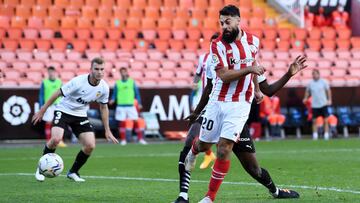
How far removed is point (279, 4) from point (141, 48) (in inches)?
268

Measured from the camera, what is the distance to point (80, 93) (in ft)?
46.1

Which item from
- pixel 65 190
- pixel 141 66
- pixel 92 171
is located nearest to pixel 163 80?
pixel 141 66

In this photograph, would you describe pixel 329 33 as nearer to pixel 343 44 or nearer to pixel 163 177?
pixel 343 44

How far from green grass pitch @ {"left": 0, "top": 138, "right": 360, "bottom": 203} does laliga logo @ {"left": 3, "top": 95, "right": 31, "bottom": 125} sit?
263 cm

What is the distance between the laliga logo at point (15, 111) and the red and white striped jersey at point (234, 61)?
15779mm

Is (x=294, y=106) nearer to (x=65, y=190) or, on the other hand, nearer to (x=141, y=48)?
(x=141, y=48)

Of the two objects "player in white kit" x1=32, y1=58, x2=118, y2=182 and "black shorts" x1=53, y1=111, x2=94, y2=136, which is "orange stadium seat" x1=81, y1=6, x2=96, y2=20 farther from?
"black shorts" x1=53, y1=111, x2=94, y2=136

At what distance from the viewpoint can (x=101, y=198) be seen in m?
11.0

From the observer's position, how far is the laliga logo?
2502cm

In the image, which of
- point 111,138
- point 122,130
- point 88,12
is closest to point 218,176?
point 111,138

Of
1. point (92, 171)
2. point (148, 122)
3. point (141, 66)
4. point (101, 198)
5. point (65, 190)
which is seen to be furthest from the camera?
point (141, 66)

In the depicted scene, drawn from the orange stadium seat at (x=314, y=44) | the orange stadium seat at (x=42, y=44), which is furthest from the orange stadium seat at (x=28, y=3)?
the orange stadium seat at (x=314, y=44)

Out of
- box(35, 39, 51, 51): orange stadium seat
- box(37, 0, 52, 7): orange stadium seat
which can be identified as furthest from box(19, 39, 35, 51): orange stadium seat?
box(37, 0, 52, 7): orange stadium seat

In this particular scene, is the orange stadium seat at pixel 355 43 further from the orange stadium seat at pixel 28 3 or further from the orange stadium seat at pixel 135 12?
the orange stadium seat at pixel 28 3
